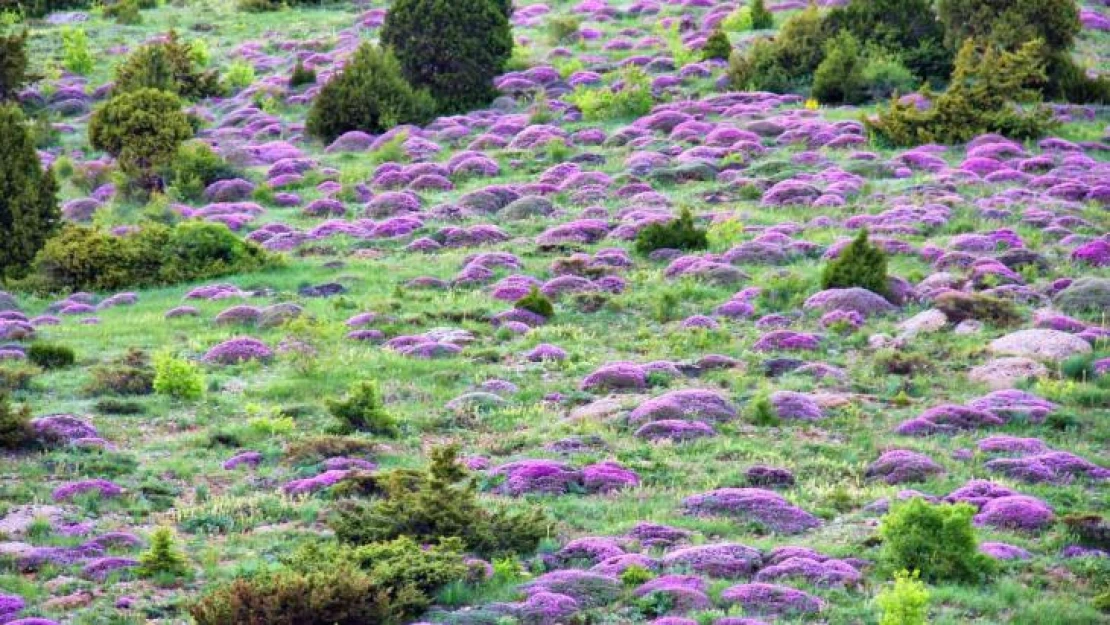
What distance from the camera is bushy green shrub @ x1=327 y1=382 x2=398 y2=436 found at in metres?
23.9

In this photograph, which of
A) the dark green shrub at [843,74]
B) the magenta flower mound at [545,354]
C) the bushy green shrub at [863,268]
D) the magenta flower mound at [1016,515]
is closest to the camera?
the magenta flower mound at [1016,515]

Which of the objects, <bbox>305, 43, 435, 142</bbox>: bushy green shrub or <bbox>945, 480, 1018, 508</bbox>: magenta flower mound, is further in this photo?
<bbox>305, 43, 435, 142</bbox>: bushy green shrub

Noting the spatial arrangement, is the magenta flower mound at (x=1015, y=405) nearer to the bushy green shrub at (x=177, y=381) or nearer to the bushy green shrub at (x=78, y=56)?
the bushy green shrub at (x=177, y=381)

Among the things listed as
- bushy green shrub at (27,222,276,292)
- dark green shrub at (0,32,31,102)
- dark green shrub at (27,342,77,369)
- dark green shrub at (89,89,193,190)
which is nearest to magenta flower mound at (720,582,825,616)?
dark green shrub at (27,342,77,369)

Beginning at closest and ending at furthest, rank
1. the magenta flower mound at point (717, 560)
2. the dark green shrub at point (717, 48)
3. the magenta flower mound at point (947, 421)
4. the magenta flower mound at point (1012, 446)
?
the magenta flower mound at point (717, 560) → the magenta flower mound at point (1012, 446) → the magenta flower mound at point (947, 421) → the dark green shrub at point (717, 48)

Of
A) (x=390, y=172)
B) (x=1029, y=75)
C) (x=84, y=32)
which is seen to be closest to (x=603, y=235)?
(x=390, y=172)

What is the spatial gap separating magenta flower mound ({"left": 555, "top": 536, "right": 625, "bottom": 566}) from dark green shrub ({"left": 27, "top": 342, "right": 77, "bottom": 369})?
13.0 metres

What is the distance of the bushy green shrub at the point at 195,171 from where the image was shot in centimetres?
4081

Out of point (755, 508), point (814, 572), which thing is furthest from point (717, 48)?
point (814, 572)

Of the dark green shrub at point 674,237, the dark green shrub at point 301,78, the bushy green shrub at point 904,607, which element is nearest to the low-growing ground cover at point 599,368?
the dark green shrub at point 674,237

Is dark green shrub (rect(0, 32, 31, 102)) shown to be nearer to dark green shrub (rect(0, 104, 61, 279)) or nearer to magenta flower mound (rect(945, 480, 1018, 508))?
dark green shrub (rect(0, 104, 61, 279))

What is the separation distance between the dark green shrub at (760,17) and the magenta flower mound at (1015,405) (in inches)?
1169

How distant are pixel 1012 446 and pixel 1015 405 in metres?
2.14

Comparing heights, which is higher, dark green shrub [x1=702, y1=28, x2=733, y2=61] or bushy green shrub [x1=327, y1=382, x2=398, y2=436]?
dark green shrub [x1=702, y1=28, x2=733, y2=61]
